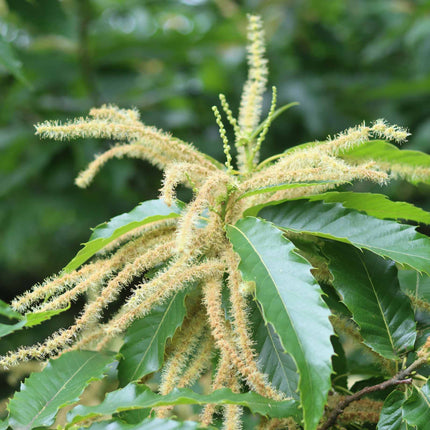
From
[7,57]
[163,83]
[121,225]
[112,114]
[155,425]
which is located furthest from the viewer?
[163,83]

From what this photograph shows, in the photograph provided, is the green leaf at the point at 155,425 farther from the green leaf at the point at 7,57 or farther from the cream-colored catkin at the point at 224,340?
the green leaf at the point at 7,57

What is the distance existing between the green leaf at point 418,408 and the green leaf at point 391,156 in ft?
1.73

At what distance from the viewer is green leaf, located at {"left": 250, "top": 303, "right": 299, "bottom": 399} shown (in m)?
0.99

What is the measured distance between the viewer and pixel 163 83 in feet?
11.8

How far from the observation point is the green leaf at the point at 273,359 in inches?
38.9

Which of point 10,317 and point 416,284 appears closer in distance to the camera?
point 10,317

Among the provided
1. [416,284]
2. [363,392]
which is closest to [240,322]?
[363,392]

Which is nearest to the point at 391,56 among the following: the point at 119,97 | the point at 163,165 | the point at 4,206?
the point at 119,97

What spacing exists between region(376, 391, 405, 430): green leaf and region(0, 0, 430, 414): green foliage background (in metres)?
1.74

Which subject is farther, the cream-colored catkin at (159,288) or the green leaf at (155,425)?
the cream-colored catkin at (159,288)

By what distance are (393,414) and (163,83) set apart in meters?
3.00

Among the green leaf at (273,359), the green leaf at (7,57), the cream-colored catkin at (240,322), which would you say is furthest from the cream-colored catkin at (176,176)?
the green leaf at (7,57)

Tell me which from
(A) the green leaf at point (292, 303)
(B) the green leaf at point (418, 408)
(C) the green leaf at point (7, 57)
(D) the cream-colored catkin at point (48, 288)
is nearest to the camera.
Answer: (A) the green leaf at point (292, 303)

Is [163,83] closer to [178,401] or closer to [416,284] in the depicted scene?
[416,284]
